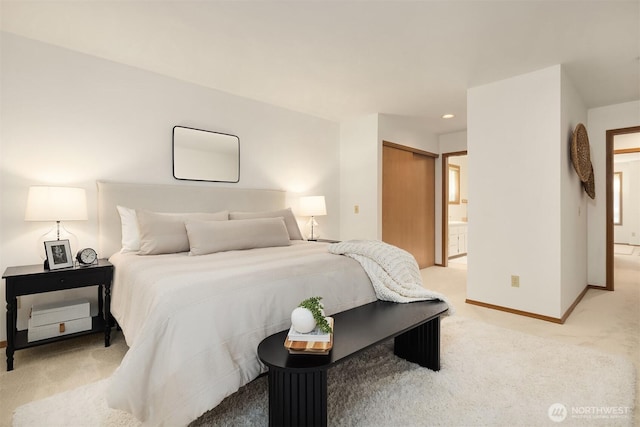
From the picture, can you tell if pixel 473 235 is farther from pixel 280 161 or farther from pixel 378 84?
pixel 280 161

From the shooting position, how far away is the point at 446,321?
9.83 ft

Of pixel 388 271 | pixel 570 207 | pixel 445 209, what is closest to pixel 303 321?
pixel 388 271

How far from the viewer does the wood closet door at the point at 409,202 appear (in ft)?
15.7

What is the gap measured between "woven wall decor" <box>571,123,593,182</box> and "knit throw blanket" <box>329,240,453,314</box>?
7.23ft

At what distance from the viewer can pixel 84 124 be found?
2764mm

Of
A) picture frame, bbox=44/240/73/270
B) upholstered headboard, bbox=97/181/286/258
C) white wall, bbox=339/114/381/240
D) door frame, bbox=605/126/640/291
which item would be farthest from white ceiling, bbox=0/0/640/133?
picture frame, bbox=44/240/73/270

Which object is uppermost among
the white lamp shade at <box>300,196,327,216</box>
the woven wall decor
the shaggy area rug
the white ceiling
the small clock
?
the white ceiling

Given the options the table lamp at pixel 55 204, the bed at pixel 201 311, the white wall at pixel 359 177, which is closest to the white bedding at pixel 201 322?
the bed at pixel 201 311

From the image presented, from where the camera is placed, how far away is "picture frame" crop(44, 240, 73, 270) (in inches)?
93.3

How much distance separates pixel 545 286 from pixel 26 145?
4.60m

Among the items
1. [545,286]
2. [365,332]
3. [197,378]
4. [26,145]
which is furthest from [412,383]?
[26,145]

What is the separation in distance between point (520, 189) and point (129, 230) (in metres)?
3.64

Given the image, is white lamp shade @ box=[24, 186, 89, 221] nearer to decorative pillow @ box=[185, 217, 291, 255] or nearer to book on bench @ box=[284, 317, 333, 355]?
decorative pillow @ box=[185, 217, 291, 255]

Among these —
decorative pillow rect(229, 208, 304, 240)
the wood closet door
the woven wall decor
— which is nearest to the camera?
the woven wall decor
